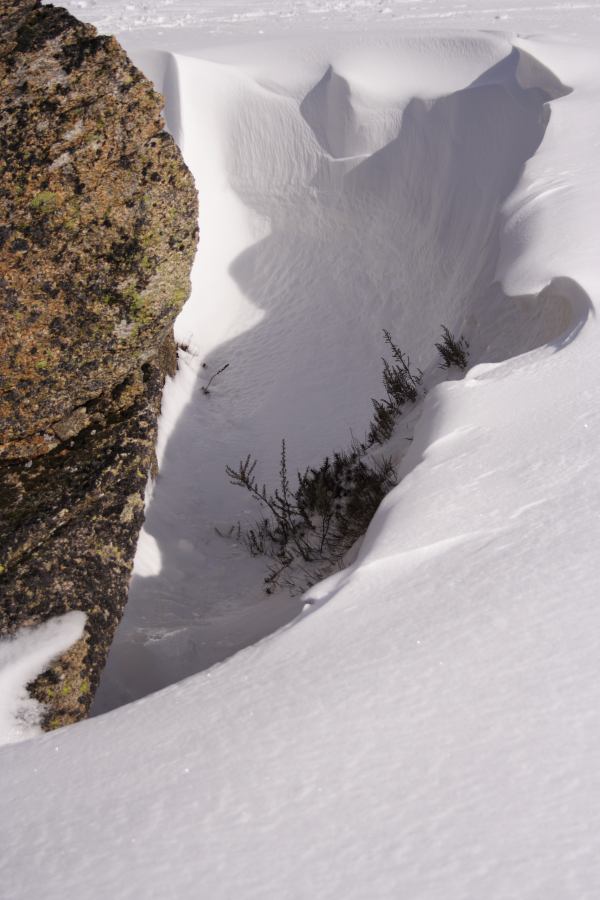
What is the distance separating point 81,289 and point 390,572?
1.73m

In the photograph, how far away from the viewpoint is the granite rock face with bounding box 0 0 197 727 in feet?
10.2

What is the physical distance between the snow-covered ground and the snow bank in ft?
1.79

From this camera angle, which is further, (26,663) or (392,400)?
(392,400)

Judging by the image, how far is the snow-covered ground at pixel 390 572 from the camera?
1542mm

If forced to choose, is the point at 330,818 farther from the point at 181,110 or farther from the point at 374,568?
the point at 181,110

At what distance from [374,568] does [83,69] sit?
238cm

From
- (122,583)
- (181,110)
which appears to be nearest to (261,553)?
(122,583)

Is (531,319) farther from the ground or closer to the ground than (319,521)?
farther from the ground

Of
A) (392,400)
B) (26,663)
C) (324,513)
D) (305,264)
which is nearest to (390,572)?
(26,663)

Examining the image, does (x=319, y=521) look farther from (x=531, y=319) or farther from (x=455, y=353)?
(x=531, y=319)

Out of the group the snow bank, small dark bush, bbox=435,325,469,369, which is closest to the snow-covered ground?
small dark bush, bbox=435,325,469,369

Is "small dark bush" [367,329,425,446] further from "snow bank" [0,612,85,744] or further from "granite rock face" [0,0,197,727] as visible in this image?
"snow bank" [0,612,85,744]

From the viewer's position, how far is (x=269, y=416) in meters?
6.09

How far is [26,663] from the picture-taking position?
2.71m
